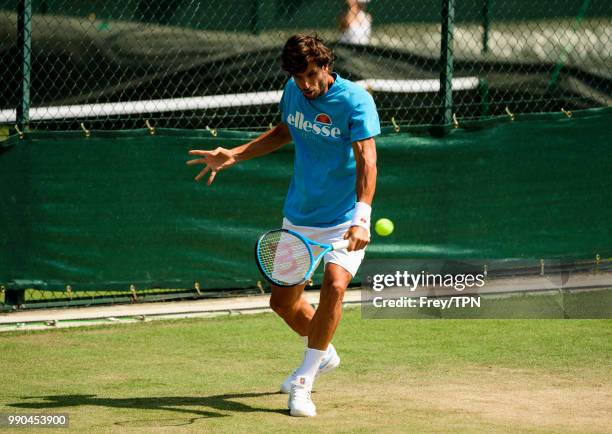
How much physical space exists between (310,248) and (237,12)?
3.47m

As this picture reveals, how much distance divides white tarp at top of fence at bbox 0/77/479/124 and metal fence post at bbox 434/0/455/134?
0.09 meters

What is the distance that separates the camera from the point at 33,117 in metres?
7.90

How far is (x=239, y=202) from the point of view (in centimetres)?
821

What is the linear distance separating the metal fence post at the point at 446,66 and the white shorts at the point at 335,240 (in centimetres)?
326

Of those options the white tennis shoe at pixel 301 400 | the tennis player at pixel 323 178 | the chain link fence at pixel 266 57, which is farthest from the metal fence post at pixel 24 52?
the white tennis shoe at pixel 301 400

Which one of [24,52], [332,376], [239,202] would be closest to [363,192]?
[332,376]

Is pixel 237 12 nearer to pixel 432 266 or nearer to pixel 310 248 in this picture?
pixel 432 266

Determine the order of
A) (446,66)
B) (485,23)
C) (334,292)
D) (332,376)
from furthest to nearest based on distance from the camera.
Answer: (485,23) → (446,66) → (332,376) → (334,292)

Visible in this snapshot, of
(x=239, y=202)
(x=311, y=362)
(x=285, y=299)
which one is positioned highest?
(x=239, y=202)

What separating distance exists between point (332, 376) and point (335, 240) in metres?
Answer: 0.92

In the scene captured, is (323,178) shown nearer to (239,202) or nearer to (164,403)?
(164,403)

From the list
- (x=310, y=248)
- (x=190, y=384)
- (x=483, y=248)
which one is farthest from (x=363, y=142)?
(x=483, y=248)

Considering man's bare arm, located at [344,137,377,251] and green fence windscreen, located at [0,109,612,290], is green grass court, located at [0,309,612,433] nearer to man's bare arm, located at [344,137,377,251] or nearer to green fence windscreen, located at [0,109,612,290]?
green fence windscreen, located at [0,109,612,290]

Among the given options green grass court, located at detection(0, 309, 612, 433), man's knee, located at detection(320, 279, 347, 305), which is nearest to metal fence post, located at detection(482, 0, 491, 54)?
green grass court, located at detection(0, 309, 612, 433)
